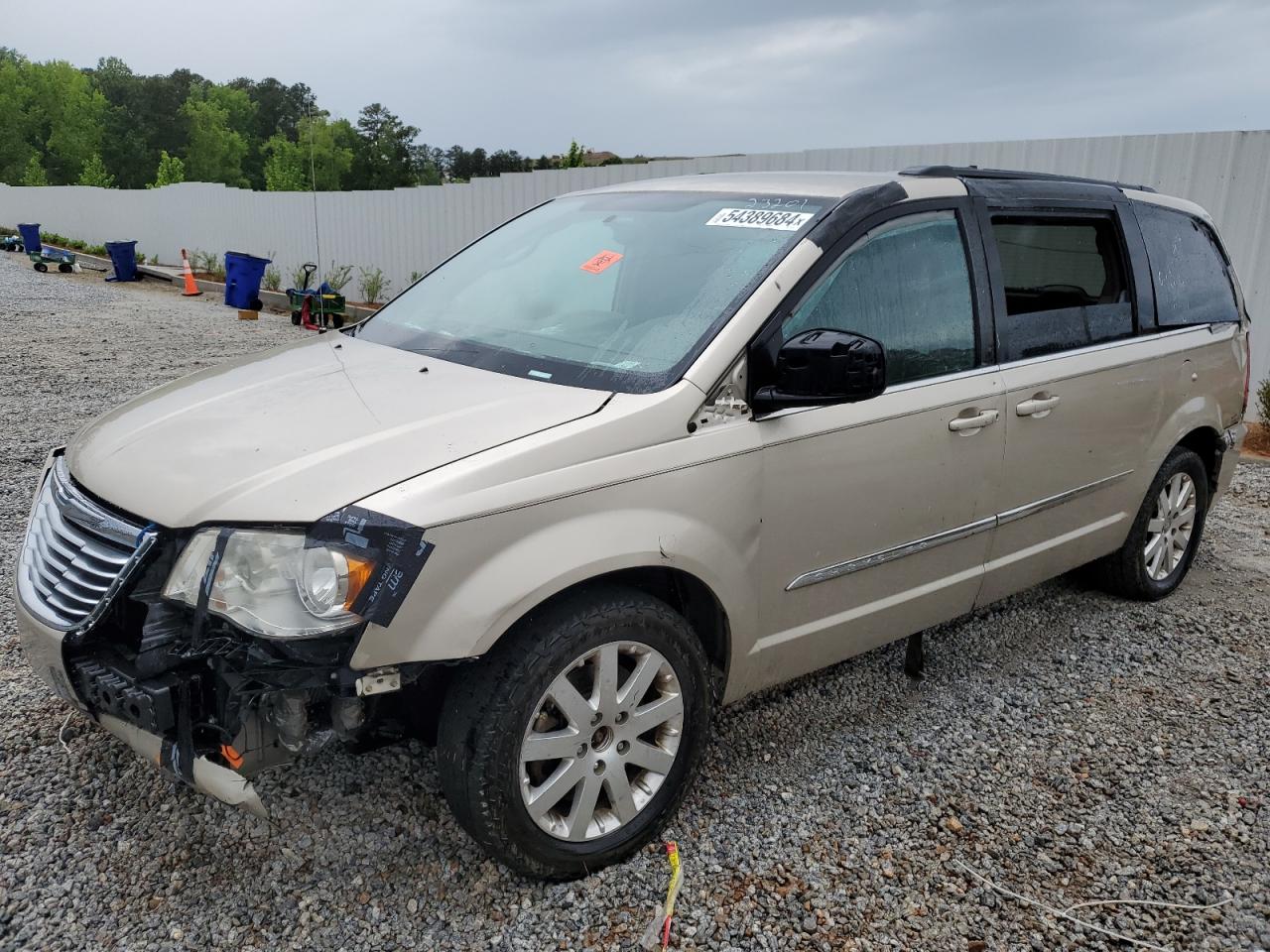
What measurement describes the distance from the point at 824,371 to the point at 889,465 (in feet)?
1.93

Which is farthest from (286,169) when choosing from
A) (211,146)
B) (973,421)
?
(973,421)

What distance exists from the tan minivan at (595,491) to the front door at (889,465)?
1 centimetres

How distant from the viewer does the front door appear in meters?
3.00

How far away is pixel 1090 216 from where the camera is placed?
4.15 meters

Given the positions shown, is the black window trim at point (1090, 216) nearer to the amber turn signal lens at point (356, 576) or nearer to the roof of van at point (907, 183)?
the roof of van at point (907, 183)

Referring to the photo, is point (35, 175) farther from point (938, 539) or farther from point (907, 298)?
point (938, 539)

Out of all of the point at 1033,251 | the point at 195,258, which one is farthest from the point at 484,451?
the point at 195,258

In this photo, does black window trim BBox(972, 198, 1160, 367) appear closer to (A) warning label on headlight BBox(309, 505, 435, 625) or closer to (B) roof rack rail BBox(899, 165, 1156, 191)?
(B) roof rack rail BBox(899, 165, 1156, 191)

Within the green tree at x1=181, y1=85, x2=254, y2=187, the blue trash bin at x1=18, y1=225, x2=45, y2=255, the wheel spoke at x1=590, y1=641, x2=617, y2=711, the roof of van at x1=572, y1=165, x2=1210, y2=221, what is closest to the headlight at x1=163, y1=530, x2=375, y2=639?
the wheel spoke at x1=590, y1=641, x2=617, y2=711

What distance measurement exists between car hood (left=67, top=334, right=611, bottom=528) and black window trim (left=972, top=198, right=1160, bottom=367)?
1.67m

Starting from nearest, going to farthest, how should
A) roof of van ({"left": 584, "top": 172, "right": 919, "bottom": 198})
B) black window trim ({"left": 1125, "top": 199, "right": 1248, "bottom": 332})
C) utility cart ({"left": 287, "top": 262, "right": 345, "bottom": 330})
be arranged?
roof of van ({"left": 584, "top": 172, "right": 919, "bottom": 198}) < black window trim ({"left": 1125, "top": 199, "right": 1248, "bottom": 332}) < utility cart ({"left": 287, "top": 262, "right": 345, "bottom": 330})

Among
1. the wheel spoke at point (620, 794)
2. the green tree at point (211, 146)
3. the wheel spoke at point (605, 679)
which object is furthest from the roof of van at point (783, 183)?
the green tree at point (211, 146)

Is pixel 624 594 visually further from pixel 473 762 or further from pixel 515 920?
pixel 515 920

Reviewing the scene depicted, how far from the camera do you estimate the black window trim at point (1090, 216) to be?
11.8 feet
